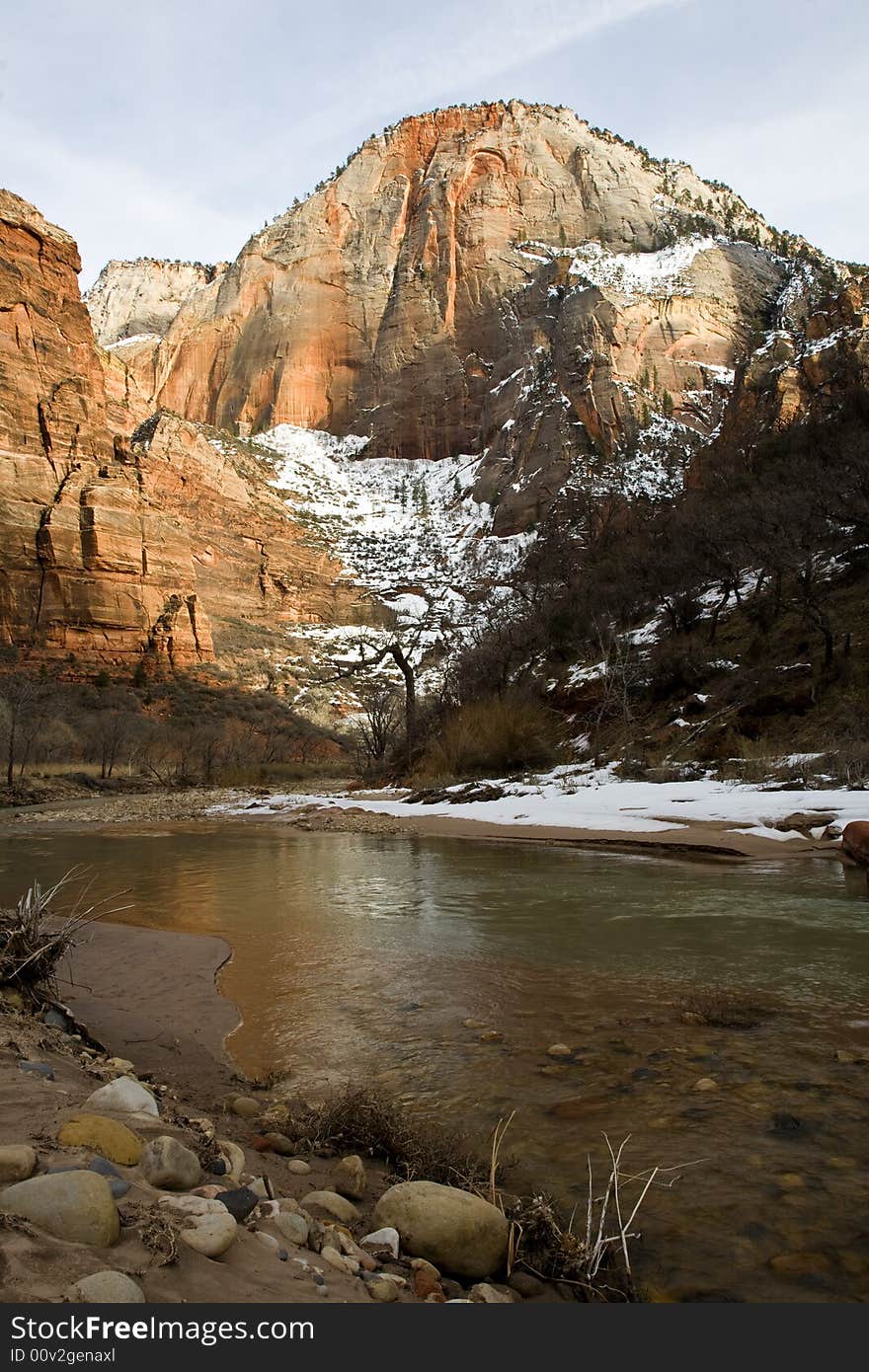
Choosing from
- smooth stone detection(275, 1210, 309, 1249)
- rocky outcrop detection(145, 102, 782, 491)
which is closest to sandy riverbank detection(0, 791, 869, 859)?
smooth stone detection(275, 1210, 309, 1249)

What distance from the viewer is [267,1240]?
180 centimetres

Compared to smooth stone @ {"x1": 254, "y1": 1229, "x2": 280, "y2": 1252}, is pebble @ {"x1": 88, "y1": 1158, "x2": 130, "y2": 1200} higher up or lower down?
higher up

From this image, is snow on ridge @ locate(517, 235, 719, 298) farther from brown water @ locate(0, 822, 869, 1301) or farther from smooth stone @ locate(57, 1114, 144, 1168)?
smooth stone @ locate(57, 1114, 144, 1168)

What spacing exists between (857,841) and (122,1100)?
843 centimetres

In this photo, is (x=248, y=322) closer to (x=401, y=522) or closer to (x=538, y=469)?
(x=401, y=522)

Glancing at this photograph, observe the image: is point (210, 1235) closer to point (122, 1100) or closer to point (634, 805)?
point (122, 1100)

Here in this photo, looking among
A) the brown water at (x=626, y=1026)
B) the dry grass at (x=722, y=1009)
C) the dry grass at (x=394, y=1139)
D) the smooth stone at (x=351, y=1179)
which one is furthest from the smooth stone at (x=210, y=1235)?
the dry grass at (x=722, y=1009)

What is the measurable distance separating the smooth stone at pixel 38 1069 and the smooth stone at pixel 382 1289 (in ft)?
4.92

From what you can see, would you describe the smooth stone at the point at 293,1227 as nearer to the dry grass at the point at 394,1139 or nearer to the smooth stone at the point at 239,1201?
the smooth stone at the point at 239,1201

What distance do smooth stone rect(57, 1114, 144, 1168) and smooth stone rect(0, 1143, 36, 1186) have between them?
0.29m

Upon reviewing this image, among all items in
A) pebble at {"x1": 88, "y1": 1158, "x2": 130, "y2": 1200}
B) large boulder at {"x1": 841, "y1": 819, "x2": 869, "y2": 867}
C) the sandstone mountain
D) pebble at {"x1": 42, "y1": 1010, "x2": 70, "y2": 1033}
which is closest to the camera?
pebble at {"x1": 88, "y1": 1158, "x2": 130, "y2": 1200}

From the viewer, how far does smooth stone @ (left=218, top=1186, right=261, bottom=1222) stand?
189 cm

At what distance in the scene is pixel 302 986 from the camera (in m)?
5.07

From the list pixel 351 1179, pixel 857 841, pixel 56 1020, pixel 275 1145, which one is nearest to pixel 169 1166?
pixel 351 1179
